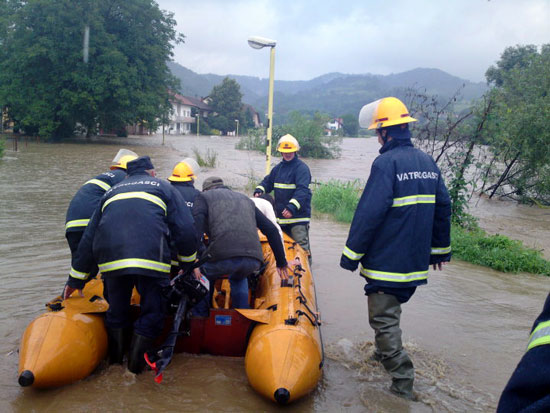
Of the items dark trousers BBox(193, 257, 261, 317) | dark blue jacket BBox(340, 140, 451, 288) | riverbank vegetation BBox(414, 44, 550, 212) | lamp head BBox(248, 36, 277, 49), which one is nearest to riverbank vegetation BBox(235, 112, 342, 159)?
riverbank vegetation BBox(414, 44, 550, 212)

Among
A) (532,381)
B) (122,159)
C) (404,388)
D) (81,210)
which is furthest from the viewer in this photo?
(122,159)

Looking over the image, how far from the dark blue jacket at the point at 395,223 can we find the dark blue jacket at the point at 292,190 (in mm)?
2691

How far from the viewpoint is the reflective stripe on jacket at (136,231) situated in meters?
3.20

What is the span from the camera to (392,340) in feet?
10.8

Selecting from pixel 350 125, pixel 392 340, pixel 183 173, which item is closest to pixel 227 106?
pixel 350 125

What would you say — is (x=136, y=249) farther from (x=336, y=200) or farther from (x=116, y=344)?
(x=336, y=200)

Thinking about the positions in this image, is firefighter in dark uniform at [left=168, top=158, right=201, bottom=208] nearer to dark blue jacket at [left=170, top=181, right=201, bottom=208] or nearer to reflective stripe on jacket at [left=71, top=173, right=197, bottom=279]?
dark blue jacket at [left=170, top=181, right=201, bottom=208]

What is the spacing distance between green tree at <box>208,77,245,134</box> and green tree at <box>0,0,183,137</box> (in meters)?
37.8

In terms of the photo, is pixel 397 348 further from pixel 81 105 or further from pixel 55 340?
pixel 81 105

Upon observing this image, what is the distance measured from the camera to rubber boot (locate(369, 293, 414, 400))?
3.30m

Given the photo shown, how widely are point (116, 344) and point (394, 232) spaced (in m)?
2.33

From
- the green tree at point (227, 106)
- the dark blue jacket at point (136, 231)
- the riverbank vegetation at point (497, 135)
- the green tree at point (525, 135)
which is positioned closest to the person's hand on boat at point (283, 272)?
the dark blue jacket at point (136, 231)

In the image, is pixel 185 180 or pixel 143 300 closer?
pixel 143 300

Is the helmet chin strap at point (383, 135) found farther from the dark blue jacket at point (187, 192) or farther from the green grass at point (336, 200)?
the green grass at point (336, 200)
